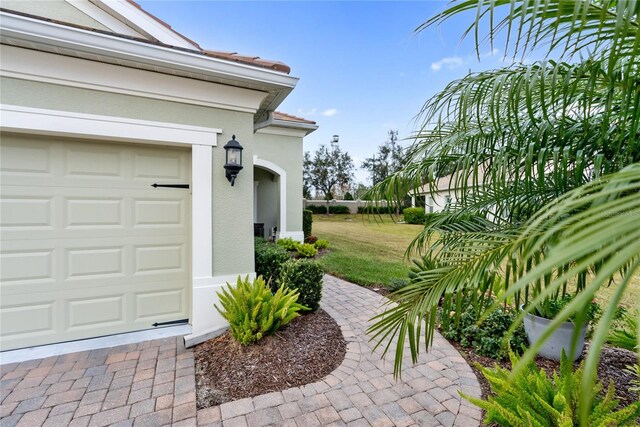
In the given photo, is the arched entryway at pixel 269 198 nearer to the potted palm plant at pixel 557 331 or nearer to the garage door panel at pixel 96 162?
the garage door panel at pixel 96 162

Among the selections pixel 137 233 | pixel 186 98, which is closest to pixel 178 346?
pixel 137 233

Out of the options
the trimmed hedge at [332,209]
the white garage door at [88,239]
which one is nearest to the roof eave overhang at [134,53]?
the white garage door at [88,239]

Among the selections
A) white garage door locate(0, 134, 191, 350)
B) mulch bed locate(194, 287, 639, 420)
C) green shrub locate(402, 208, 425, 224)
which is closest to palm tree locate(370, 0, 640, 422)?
mulch bed locate(194, 287, 639, 420)

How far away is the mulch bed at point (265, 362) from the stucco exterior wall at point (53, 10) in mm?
4860

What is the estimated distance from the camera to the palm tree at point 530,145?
136 centimetres

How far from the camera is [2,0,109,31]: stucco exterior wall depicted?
3.93 m

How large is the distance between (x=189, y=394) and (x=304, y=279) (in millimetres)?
2025

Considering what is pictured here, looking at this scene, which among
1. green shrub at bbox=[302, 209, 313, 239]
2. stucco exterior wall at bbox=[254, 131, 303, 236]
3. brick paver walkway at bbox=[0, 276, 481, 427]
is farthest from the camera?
green shrub at bbox=[302, 209, 313, 239]

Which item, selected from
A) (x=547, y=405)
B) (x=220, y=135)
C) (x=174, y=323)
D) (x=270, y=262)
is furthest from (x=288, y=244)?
(x=547, y=405)

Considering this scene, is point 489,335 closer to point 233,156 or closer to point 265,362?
point 265,362

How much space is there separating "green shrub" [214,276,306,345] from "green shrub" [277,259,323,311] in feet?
2.13

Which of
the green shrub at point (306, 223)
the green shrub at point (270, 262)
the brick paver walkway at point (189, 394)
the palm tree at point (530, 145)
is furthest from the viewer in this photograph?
the green shrub at point (306, 223)

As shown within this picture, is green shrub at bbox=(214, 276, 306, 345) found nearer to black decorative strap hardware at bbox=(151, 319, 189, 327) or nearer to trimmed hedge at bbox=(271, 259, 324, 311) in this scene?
trimmed hedge at bbox=(271, 259, 324, 311)

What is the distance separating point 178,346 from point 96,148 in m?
2.65
